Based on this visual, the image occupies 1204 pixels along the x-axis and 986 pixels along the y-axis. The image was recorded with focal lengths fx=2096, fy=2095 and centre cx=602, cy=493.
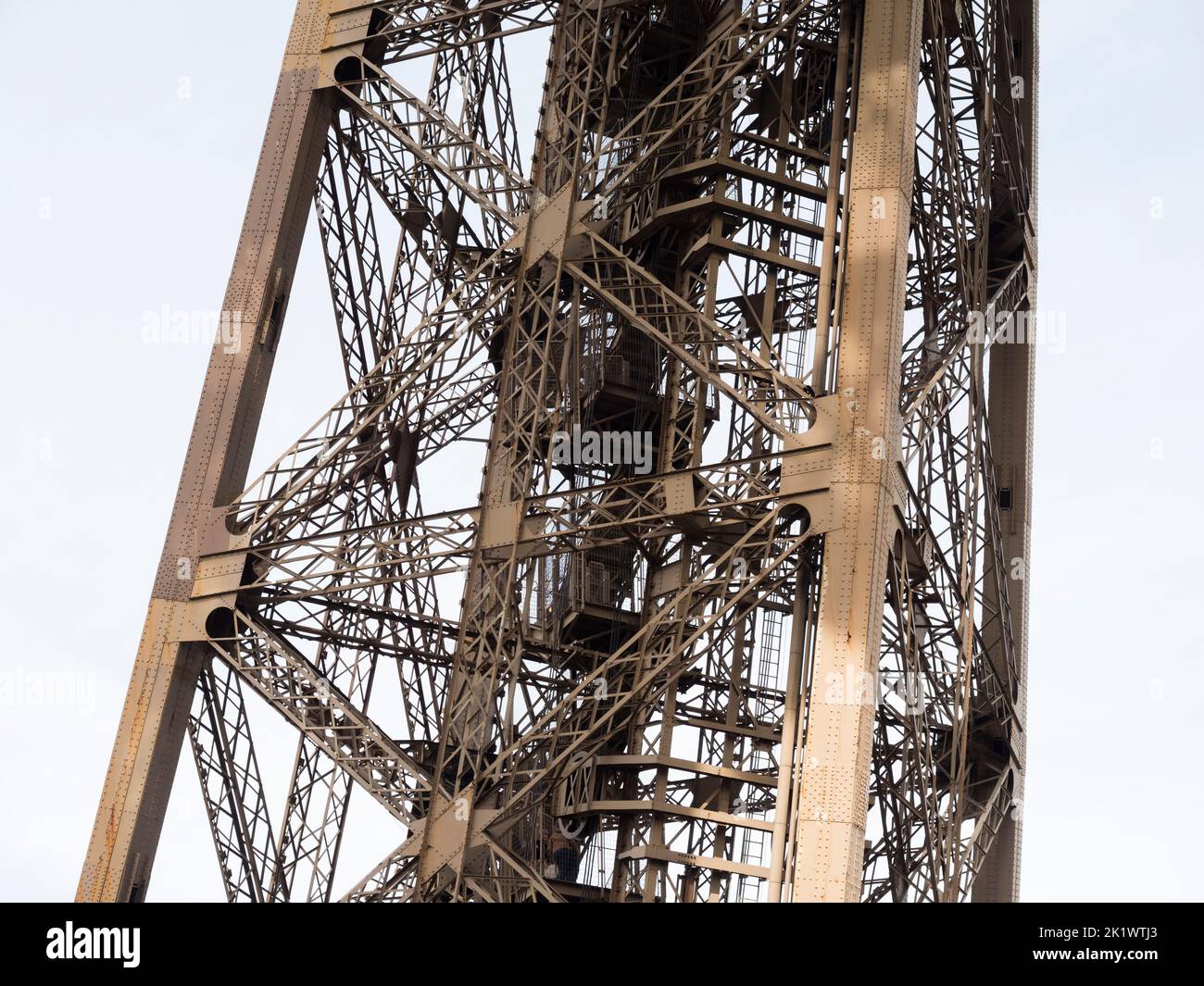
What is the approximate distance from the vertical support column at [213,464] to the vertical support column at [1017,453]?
908cm

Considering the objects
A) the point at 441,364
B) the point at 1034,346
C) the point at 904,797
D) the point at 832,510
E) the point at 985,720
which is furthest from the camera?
the point at 1034,346

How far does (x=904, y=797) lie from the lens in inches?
806

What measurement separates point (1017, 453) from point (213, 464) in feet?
33.8

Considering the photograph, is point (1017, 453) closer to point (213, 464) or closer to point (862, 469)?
point (862, 469)

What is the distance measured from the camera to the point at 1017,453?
86.3 ft

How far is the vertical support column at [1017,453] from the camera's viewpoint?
24750 mm

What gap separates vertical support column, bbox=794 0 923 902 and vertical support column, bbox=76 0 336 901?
6337mm

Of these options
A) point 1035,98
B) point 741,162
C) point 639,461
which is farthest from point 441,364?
point 1035,98

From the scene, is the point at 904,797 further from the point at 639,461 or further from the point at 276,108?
the point at 276,108

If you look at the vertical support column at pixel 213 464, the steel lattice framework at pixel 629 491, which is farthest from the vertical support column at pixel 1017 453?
the vertical support column at pixel 213 464

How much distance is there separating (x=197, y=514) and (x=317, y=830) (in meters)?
3.94

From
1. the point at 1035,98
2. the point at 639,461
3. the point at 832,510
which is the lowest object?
the point at 832,510

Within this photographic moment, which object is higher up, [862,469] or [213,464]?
[213,464]

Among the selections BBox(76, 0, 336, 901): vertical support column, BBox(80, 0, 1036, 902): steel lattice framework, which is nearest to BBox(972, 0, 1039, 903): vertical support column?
BBox(80, 0, 1036, 902): steel lattice framework
